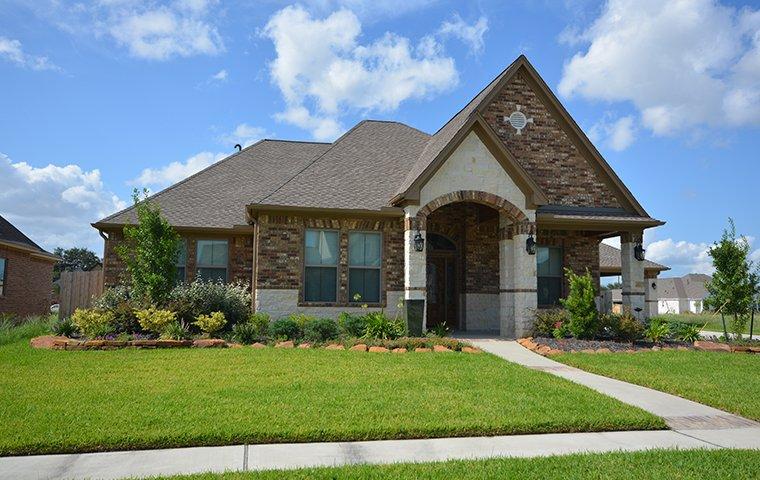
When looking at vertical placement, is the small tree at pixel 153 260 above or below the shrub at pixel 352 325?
above

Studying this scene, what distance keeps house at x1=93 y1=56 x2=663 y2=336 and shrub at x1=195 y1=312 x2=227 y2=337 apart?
1.75m

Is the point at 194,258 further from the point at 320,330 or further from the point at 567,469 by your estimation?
the point at 567,469

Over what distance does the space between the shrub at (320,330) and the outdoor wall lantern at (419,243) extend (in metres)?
2.79

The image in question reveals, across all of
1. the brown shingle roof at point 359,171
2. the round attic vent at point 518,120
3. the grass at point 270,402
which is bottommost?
the grass at point 270,402

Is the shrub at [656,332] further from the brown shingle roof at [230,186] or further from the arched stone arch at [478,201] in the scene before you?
the brown shingle roof at [230,186]

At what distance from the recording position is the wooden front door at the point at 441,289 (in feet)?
57.5

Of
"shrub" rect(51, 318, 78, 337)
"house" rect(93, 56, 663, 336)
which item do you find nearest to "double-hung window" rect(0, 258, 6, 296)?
"house" rect(93, 56, 663, 336)

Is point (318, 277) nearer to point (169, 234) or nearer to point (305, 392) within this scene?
point (169, 234)

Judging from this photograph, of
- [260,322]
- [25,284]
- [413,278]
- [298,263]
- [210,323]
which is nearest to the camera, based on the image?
[210,323]

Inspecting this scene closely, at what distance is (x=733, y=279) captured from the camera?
14766mm

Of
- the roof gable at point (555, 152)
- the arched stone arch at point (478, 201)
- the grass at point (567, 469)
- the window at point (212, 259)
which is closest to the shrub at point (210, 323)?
the window at point (212, 259)

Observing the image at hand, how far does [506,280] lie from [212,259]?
8248mm

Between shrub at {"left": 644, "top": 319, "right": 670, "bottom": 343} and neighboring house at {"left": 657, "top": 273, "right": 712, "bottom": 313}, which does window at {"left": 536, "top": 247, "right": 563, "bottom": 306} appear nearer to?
shrub at {"left": 644, "top": 319, "right": 670, "bottom": 343}

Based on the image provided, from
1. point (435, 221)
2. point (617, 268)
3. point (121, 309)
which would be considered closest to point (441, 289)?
point (435, 221)
